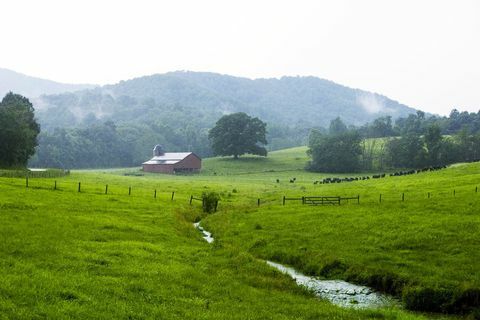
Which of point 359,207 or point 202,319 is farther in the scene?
point 359,207

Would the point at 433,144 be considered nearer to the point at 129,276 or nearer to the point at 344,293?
the point at 344,293

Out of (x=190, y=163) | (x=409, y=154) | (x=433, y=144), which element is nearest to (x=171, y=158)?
(x=190, y=163)

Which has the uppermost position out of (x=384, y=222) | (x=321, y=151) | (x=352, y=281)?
(x=321, y=151)

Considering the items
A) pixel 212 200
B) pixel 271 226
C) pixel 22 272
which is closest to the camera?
pixel 22 272

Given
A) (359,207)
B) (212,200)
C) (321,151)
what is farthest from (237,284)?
(321,151)

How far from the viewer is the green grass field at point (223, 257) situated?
65.2ft

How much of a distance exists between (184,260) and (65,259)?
7160 millimetres

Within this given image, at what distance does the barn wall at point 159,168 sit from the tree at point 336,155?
49.1 m

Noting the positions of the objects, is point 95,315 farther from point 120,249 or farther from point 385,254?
point 385,254

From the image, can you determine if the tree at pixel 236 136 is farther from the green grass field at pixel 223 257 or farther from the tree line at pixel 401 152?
the green grass field at pixel 223 257

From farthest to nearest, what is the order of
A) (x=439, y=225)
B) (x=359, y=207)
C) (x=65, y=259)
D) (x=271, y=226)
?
(x=359, y=207)
(x=271, y=226)
(x=439, y=225)
(x=65, y=259)

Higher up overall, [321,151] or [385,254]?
[321,151]

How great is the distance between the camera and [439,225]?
1394 inches

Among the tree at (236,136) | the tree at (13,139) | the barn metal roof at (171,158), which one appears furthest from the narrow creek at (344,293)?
the tree at (236,136)
